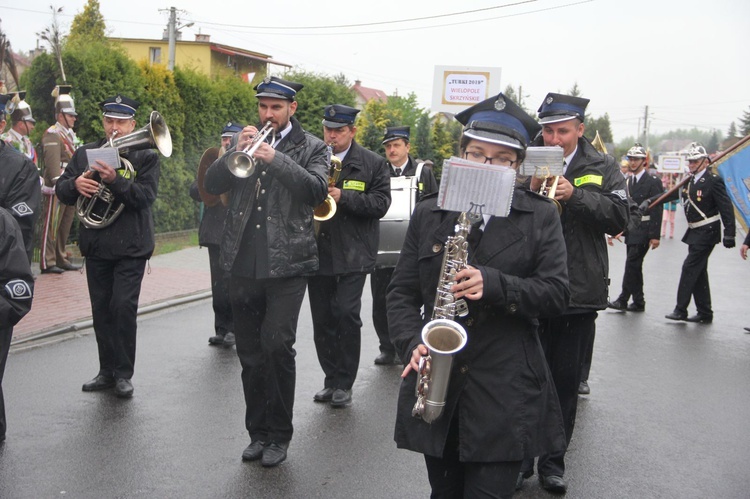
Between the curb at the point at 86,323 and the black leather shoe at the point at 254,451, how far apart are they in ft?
12.1

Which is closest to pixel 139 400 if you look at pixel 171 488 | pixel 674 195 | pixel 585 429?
pixel 171 488

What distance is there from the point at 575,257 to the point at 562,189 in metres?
0.52

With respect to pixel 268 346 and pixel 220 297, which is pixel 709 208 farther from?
pixel 268 346

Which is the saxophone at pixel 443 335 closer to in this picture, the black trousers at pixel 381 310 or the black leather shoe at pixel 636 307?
the black trousers at pixel 381 310

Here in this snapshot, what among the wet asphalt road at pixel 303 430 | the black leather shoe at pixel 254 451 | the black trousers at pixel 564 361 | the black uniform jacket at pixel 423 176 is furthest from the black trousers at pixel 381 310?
the black trousers at pixel 564 361

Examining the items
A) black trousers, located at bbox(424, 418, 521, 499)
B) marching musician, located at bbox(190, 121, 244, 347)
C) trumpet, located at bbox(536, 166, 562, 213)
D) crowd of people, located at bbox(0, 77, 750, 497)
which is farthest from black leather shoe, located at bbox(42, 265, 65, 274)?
black trousers, located at bbox(424, 418, 521, 499)

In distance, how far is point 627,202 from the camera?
5012 millimetres

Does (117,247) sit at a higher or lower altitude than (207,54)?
lower

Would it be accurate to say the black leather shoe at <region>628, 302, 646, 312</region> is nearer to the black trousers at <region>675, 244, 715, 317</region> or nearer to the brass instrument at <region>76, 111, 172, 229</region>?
the black trousers at <region>675, 244, 715, 317</region>

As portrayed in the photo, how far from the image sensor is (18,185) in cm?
546

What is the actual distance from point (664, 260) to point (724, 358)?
9516 mm

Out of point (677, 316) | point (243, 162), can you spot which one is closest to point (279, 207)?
point (243, 162)

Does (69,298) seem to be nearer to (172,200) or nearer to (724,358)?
(172,200)

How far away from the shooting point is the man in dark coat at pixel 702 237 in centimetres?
1043
